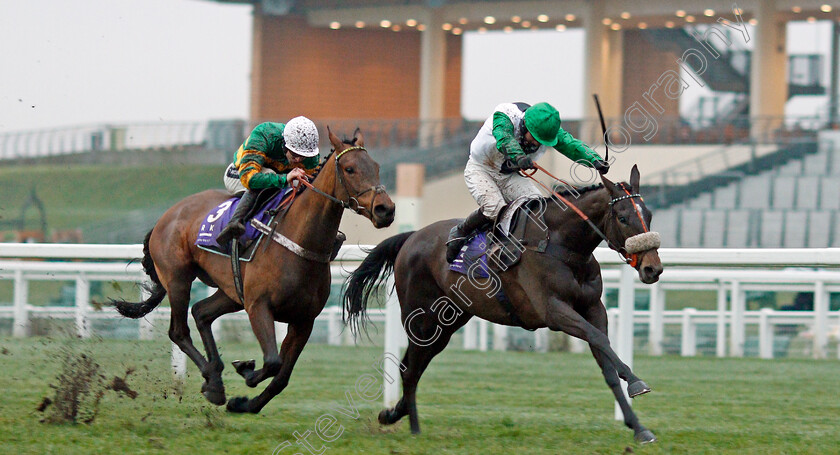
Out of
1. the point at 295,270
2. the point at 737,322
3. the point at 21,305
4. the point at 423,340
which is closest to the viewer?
the point at 295,270

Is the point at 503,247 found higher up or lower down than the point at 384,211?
lower down

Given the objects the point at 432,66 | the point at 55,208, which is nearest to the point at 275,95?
the point at 432,66

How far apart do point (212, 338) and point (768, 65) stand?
17360 millimetres

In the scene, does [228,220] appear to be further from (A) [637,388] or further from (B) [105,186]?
(B) [105,186]

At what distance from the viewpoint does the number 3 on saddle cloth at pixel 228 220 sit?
539 cm

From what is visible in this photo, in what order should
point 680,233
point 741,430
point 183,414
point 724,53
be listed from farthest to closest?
point 724,53
point 680,233
point 183,414
point 741,430

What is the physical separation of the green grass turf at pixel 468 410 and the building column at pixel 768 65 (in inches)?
504

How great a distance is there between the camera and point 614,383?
182 inches

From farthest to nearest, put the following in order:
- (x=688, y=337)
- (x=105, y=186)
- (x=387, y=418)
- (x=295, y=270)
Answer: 1. (x=105, y=186)
2. (x=688, y=337)
3. (x=387, y=418)
4. (x=295, y=270)

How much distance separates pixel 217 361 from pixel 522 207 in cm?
172

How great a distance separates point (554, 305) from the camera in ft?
16.3

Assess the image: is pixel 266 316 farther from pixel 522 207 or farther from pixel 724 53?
pixel 724 53

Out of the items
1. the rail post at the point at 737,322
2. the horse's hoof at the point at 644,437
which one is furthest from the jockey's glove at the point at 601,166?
the rail post at the point at 737,322

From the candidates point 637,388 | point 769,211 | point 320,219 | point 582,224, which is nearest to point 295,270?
point 320,219
